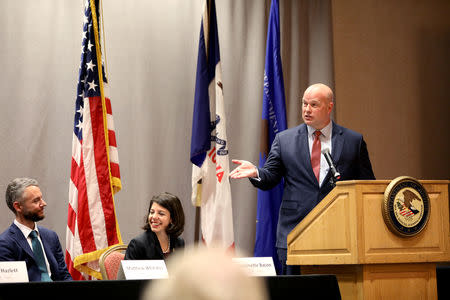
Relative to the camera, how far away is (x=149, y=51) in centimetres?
598

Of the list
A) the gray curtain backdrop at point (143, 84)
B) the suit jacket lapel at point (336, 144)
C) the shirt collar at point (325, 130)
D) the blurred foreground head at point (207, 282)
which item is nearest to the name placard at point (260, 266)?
the suit jacket lapel at point (336, 144)

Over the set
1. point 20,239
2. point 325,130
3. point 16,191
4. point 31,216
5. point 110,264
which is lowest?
point 110,264

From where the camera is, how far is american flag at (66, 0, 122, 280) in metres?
4.73

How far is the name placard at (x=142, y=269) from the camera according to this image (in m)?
2.97

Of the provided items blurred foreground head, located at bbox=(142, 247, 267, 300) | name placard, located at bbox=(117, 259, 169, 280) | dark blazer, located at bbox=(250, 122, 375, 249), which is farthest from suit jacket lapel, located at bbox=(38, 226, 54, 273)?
blurred foreground head, located at bbox=(142, 247, 267, 300)

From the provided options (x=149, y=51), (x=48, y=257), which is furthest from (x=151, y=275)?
(x=149, y=51)

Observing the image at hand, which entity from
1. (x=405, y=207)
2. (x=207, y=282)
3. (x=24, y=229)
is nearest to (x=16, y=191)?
(x=24, y=229)

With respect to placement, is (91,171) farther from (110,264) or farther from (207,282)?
(207,282)

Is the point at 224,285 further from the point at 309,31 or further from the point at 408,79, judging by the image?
the point at 408,79

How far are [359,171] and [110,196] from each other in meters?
1.93

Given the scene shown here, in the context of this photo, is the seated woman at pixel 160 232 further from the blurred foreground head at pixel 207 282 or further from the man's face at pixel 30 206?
the blurred foreground head at pixel 207 282

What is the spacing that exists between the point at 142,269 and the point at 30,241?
1.32 metres

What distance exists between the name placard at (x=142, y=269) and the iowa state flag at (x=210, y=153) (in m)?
2.17

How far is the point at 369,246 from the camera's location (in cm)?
328
